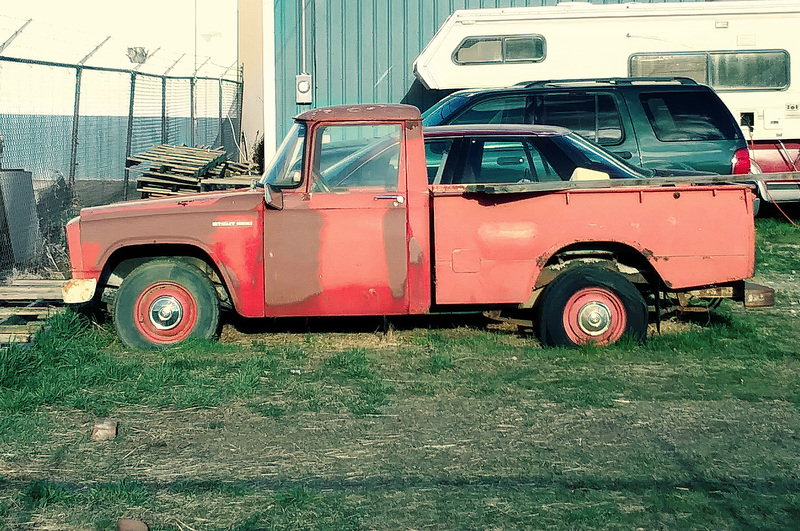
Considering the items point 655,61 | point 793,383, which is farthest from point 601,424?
point 655,61

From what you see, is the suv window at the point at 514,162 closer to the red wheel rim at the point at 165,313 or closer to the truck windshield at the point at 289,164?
Result: the truck windshield at the point at 289,164

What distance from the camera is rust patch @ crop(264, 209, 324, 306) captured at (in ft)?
23.1

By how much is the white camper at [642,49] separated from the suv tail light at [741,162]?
3126mm

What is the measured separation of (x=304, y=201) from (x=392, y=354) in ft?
4.10

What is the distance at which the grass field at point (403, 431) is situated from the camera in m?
4.30

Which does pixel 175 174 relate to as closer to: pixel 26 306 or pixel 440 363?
pixel 26 306

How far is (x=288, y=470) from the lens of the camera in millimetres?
4824

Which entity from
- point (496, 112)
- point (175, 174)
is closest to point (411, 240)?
point (496, 112)

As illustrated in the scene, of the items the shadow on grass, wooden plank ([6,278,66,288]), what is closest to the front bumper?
→ wooden plank ([6,278,66,288])

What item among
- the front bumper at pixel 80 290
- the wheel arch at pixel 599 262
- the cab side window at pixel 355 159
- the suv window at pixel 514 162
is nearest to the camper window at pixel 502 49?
the suv window at pixel 514 162

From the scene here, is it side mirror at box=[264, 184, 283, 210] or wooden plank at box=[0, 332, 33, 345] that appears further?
wooden plank at box=[0, 332, 33, 345]

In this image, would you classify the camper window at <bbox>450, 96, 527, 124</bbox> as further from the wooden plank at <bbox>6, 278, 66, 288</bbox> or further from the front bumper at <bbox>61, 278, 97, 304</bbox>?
the front bumper at <bbox>61, 278, 97, 304</bbox>

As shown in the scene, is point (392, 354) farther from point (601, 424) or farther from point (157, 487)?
point (157, 487)

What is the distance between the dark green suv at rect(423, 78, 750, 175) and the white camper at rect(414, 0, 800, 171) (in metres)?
3.18
